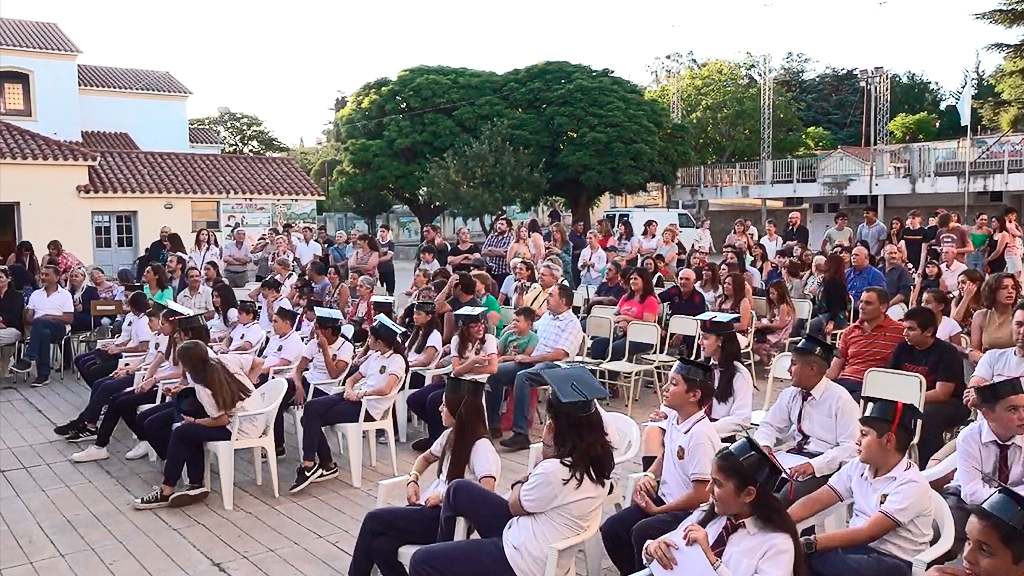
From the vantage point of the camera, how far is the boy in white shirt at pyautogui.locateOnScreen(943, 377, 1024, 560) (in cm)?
386

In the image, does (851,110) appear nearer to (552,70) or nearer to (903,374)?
(552,70)

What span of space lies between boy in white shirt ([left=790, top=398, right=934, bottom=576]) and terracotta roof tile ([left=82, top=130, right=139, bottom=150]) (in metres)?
29.1

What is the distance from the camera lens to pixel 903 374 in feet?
17.3

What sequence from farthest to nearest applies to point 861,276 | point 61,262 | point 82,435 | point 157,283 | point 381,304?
point 61,262, point 157,283, point 381,304, point 861,276, point 82,435

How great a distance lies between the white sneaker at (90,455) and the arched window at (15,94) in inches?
807

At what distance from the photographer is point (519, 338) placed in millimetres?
7777

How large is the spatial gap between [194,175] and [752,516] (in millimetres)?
20356

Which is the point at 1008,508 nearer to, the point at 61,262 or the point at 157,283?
the point at 157,283

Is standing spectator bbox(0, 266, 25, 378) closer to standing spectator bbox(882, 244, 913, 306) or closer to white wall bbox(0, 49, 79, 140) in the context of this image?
standing spectator bbox(882, 244, 913, 306)

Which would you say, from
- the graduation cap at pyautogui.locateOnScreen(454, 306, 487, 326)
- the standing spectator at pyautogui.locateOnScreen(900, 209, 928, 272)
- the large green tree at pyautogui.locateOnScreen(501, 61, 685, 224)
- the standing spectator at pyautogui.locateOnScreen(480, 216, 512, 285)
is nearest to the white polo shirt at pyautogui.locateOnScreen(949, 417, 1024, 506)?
the graduation cap at pyautogui.locateOnScreen(454, 306, 487, 326)

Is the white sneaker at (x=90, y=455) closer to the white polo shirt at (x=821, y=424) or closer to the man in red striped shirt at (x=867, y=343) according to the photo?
the white polo shirt at (x=821, y=424)

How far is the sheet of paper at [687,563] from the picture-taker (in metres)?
3.03

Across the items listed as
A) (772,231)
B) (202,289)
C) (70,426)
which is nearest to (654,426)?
(70,426)

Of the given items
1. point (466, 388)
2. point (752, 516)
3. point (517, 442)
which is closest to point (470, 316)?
point (517, 442)
